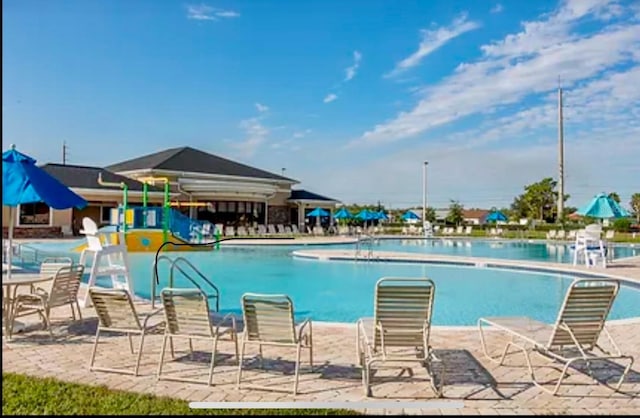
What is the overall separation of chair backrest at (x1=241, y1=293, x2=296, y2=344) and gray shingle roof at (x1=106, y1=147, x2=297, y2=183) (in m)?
31.4

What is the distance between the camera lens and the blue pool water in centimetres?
1075

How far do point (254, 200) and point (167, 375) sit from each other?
33.9m

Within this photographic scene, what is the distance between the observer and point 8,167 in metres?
6.89

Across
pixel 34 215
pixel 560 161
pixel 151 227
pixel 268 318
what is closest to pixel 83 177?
pixel 34 215

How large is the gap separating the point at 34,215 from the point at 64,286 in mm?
28482

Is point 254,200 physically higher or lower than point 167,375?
higher

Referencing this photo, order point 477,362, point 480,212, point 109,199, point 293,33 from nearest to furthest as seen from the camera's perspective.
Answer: point 477,362, point 293,33, point 109,199, point 480,212

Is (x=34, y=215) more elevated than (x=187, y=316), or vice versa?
(x=34, y=215)

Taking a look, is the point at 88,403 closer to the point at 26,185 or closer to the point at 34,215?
the point at 26,185

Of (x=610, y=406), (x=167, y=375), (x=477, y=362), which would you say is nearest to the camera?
(x=610, y=406)

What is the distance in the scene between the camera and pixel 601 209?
59.5 ft

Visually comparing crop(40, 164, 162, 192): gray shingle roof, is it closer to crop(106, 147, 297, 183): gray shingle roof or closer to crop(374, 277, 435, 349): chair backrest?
crop(106, 147, 297, 183): gray shingle roof

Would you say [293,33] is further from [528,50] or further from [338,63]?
[528,50]

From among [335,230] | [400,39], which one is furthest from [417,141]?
[400,39]
